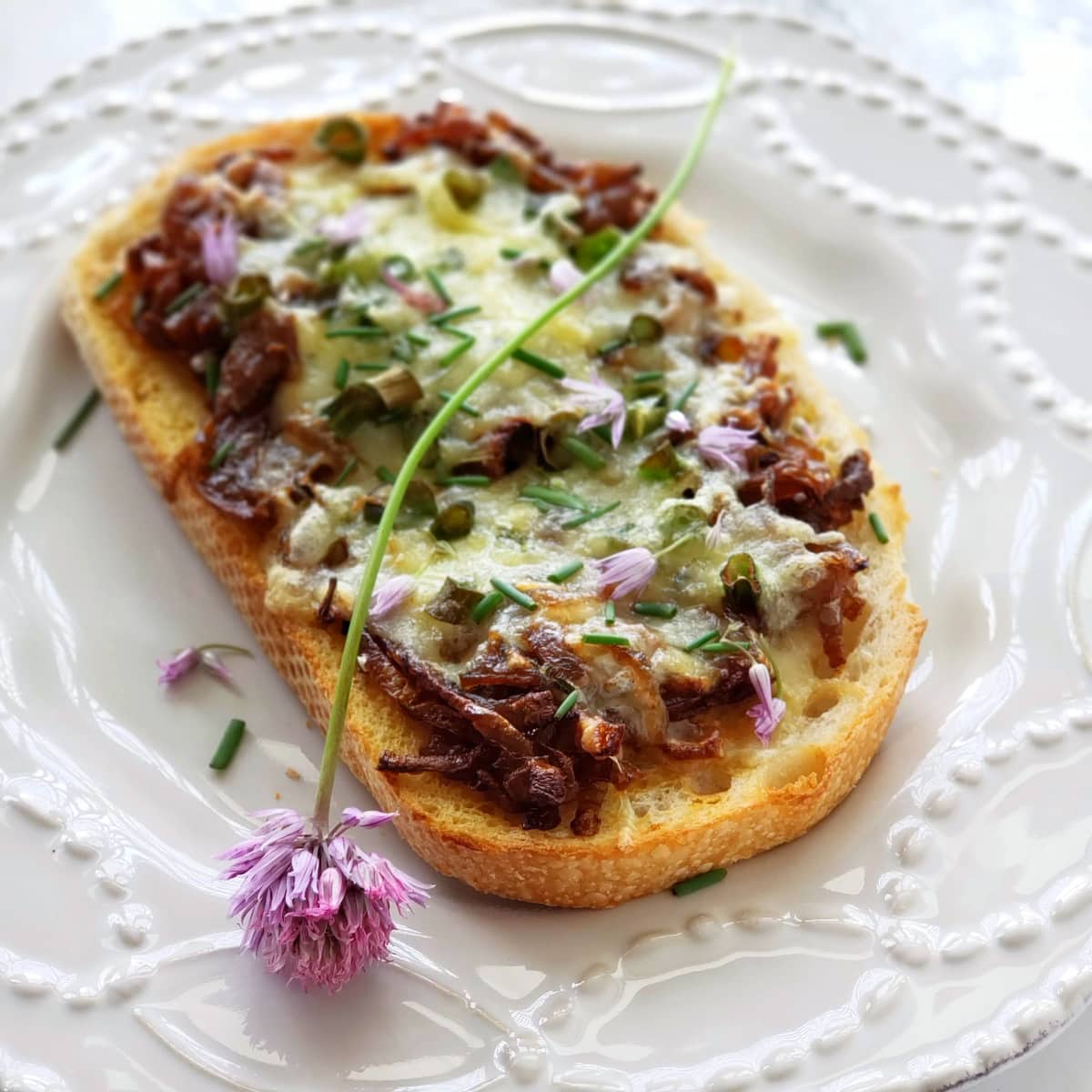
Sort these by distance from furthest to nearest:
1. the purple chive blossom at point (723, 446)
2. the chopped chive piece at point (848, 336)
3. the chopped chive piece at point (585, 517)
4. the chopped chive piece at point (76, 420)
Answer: the chopped chive piece at point (848, 336) < the chopped chive piece at point (76, 420) < the purple chive blossom at point (723, 446) < the chopped chive piece at point (585, 517)

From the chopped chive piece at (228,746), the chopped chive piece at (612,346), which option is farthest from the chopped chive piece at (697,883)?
the chopped chive piece at (612,346)

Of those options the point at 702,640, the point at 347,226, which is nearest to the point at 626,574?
the point at 702,640

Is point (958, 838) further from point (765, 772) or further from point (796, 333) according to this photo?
point (796, 333)

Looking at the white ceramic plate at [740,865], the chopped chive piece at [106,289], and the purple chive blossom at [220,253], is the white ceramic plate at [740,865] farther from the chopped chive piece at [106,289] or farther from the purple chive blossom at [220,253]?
the purple chive blossom at [220,253]

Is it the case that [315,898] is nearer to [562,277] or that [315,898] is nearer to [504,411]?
[504,411]

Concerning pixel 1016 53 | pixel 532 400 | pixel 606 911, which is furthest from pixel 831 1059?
pixel 1016 53

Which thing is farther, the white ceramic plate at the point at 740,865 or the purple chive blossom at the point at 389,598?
the purple chive blossom at the point at 389,598
